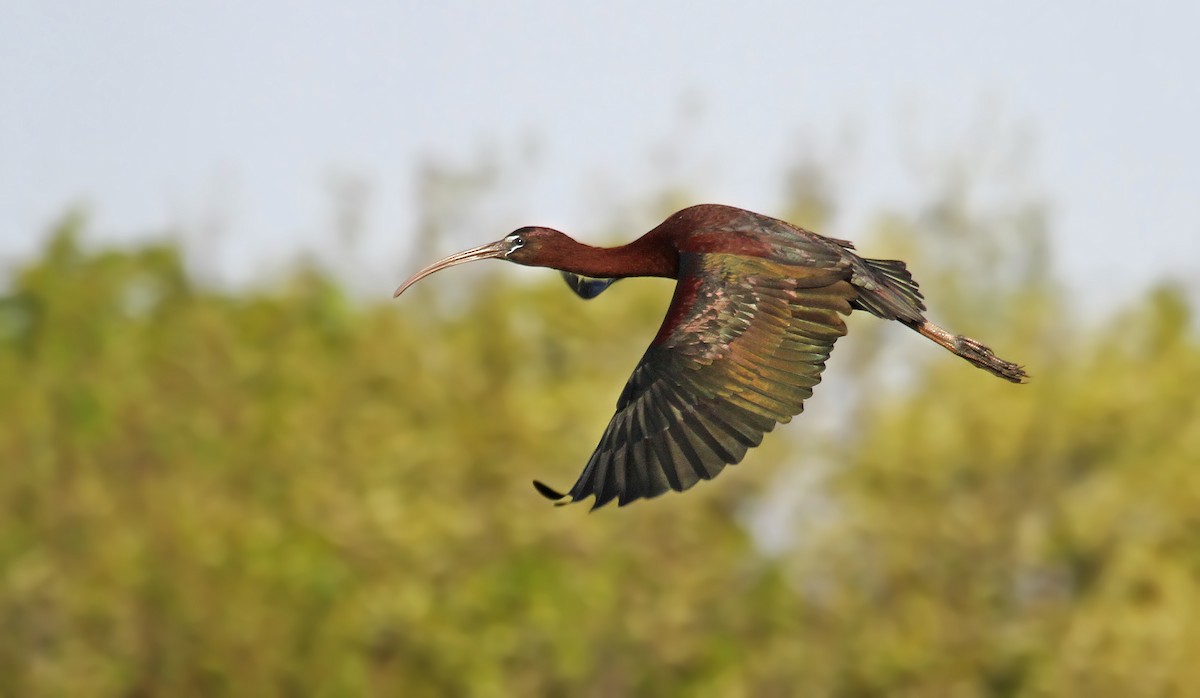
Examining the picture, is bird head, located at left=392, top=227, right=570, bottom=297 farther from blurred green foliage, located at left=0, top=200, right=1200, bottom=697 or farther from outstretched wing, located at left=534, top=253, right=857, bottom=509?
blurred green foliage, located at left=0, top=200, right=1200, bottom=697

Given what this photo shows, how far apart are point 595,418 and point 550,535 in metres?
1.84

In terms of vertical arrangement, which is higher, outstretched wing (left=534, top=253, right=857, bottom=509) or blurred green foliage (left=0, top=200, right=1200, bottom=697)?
blurred green foliage (left=0, top=200, right=1200, bottom=697)

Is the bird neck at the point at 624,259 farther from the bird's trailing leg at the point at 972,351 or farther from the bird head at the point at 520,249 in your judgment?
the bird's trailing leg at the point at 972,351

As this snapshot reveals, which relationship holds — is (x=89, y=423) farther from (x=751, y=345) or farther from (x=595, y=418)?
(x=751, y=345)

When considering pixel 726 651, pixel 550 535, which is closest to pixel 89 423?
pixel 550 535

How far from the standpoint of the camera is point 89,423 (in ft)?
100.0

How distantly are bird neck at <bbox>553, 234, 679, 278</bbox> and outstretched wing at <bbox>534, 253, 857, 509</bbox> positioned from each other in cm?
57

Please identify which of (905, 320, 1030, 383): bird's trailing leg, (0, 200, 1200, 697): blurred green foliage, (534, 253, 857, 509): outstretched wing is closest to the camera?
(534, 253, 857, 509): outstretched wing

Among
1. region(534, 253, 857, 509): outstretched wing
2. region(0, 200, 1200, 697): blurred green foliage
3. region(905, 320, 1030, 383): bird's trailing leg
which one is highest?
region(0, 200, 1200, 697): blurred green foliage

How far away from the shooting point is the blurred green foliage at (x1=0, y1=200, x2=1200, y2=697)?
26.3 meters

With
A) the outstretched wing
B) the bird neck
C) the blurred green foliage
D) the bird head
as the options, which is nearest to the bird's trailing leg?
the outstretched wing

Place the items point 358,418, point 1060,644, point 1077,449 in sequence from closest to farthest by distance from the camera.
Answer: point 1060,644 < point 1077,449 < point 358,418

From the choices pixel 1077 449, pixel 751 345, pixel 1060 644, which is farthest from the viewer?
pixel 1077 449

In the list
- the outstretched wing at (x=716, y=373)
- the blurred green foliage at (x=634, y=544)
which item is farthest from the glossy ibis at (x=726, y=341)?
the blurred green foliage at (x=634, y=544)
